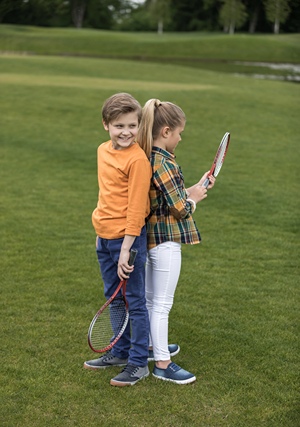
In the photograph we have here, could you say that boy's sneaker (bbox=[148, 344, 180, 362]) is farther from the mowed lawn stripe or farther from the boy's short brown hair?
the mowed lawn stripe

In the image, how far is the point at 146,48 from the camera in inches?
1500

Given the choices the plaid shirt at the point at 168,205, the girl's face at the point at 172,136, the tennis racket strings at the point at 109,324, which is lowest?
the tennis racket strings at the point at 109,324

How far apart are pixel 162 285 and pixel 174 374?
0.52 meters

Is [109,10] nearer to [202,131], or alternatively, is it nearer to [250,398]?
[202,131]

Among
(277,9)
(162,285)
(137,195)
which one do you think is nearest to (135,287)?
(162,285)

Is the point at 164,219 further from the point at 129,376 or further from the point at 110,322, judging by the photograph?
the point at 129,376

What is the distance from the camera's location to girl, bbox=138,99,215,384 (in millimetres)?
4012

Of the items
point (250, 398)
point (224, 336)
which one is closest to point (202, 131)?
point (224, 336)

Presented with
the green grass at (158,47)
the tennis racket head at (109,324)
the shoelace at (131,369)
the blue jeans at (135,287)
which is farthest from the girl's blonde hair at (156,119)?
the green grass at (158,47)

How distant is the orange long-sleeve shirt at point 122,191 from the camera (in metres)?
3.90

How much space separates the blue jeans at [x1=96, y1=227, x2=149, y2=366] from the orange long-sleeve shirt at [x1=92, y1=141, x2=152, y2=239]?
0.10 metres

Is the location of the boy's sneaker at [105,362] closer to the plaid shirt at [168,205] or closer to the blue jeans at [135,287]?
the blue jeans at [135,287]

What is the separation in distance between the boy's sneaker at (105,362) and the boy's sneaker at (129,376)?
23 cm

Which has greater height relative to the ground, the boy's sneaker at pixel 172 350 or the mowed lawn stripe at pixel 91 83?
the mowed lawn stripe at pixel 91 83
